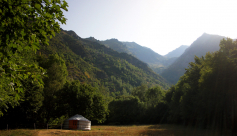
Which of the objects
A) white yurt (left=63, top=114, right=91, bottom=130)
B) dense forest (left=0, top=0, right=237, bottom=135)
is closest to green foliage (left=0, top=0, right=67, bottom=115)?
dense forest (left=0, top=0, right=237, bottom=135)

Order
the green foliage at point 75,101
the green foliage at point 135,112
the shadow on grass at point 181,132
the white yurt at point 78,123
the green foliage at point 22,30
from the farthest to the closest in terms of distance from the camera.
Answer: the green foliage at point 135,112 < the green foliage at point 75,101 < the white yurt at point 78,123 < the shadow on grass at point 181,132 < the green foliage at point 22,30

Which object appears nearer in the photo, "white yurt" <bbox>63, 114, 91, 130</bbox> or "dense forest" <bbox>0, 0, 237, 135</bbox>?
"dense forest" <bbox>0, 0, 237, 135</bbox>

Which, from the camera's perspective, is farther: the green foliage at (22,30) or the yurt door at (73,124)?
the yurt door at (73,124)

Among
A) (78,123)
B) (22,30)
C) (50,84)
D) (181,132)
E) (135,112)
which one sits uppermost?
(22,30)

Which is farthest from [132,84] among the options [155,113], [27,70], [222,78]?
[27,70]

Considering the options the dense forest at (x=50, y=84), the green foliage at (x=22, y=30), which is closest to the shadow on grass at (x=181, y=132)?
the dense forest at (x=50, y=84)

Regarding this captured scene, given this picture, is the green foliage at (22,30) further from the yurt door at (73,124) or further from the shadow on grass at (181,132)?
the yurt door at (73,124)

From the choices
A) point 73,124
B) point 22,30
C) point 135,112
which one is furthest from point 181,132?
point 135,112

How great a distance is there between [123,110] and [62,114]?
32.2 metres

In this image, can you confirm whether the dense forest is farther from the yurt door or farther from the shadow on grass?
the yurt door

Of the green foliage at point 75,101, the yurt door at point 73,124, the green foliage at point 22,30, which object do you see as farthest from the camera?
the green foliage at point 75,101

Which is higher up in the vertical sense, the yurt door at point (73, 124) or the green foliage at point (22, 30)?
the green foliage at point (22, 30)

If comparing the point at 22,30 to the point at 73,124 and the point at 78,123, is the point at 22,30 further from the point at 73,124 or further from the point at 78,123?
the point at 73,124

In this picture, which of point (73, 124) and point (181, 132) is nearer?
point (181, 132)
